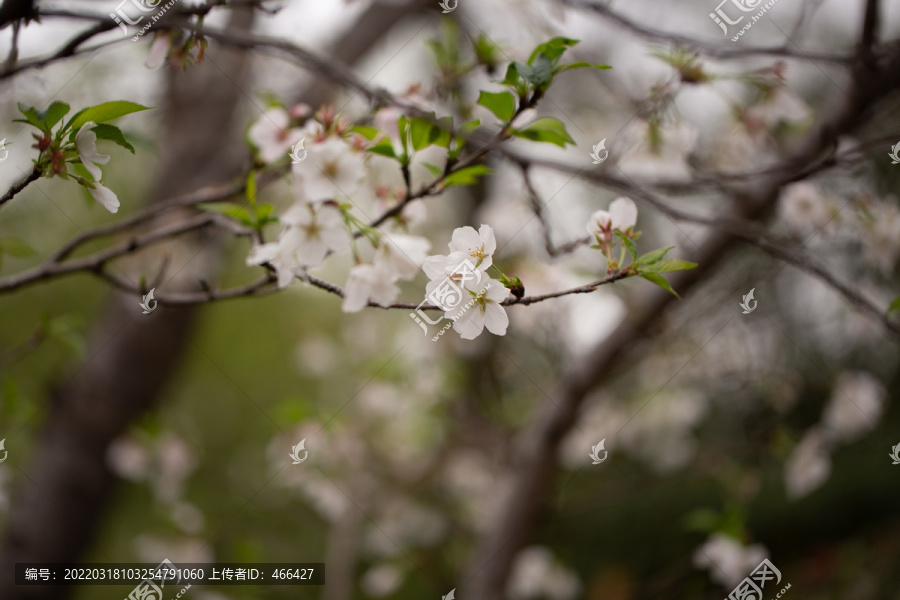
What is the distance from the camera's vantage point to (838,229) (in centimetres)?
135

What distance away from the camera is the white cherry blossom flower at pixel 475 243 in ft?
2.05

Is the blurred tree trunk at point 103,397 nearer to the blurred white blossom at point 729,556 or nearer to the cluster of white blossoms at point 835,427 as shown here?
the blurred white blossom at point 729,556

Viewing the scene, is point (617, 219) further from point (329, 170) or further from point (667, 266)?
point (329, 170)

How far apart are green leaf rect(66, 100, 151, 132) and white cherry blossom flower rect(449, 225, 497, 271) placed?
377mm

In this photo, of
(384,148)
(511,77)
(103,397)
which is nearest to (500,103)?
(511,77)

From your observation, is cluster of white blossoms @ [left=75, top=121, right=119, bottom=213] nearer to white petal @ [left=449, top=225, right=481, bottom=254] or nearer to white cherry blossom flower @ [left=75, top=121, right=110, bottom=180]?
white cherry blossom flower @ [left=75, top=121, right=110, bottom=180]

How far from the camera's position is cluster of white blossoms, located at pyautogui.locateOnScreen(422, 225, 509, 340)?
0.59 meters

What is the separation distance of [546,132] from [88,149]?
1.83 feet

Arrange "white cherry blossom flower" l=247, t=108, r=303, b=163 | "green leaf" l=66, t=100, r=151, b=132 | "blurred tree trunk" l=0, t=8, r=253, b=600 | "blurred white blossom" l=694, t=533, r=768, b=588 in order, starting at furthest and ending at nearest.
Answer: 1. "blurred tree trunk" l=0, t=8, r=253, b=600
2. "blurred white blossom" l=694, t=533, r=768, b=588
3. "white cherry blossom flower" l=247, t=108, r=303, b=163
4. "green leaf" l=66, t=100, r=151, b=132

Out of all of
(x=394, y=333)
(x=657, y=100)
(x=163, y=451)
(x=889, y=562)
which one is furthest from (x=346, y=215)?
(x=889, y=562)

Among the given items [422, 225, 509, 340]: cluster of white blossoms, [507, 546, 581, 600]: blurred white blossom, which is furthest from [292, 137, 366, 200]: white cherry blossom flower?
[507, 546, 581, 600]: blurred white blossom

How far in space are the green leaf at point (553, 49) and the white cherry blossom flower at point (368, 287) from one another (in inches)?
13.0

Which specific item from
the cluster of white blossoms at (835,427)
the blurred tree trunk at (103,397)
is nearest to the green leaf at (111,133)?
the blurred tree trunk at (103,397)

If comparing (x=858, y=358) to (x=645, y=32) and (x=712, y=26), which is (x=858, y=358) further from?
(x=645, y=32)
